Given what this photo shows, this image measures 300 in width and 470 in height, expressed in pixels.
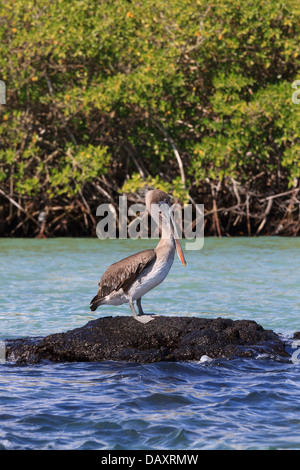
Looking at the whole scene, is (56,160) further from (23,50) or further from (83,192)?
(23,50)

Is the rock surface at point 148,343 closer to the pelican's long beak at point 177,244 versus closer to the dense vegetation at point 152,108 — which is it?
the pelican's long beak at point 177,244

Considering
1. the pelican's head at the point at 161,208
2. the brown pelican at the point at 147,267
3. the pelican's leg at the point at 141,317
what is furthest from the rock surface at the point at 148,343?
the pelican's head at the point at 161,208

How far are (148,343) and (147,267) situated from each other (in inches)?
24.9

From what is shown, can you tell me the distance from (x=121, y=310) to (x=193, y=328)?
3733 mm

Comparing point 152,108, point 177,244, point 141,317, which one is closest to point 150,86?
point 152,108

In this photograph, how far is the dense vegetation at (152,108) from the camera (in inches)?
667

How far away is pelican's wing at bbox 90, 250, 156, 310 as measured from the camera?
7.02 m

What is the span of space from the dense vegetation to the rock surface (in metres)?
10.0

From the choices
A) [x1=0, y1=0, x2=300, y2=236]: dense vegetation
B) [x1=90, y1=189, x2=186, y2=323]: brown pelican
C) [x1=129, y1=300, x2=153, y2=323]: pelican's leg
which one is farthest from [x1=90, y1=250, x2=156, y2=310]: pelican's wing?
[x1=0, y1=0, x2=300, y2=236]: dense vegetation

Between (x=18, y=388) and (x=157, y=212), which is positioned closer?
(x=18, y=388)

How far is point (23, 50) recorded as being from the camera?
17297mm

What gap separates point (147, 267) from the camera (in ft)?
23.2

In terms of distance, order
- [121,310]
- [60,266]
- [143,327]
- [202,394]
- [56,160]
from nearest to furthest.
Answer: [202,394], [143,327], [121,310], [60,266], [56,160]

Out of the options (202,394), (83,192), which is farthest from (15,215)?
(202,394)
